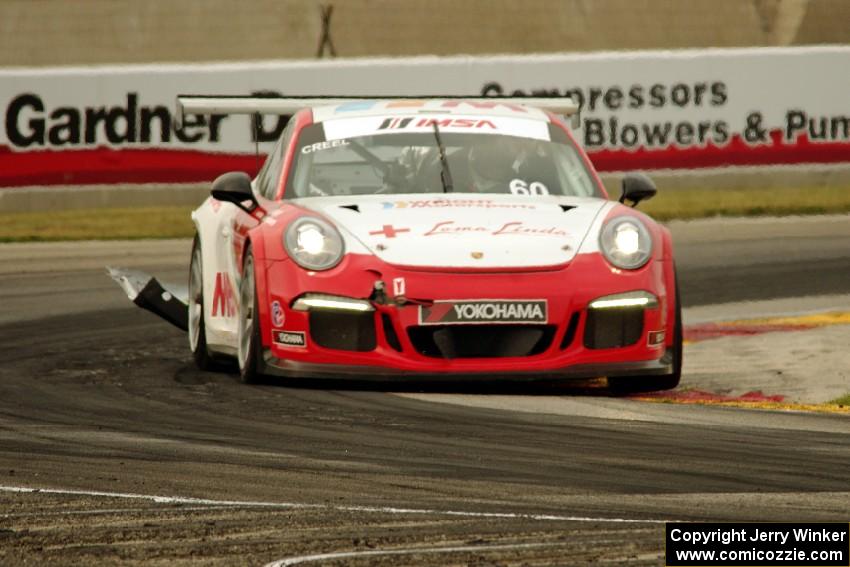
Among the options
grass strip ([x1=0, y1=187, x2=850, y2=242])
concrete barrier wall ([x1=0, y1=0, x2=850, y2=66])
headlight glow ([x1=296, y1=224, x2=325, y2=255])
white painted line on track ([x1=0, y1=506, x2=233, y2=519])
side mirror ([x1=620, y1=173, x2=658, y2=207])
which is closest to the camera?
white painted line on track ([x1=0, y1=506, x2=233, y2=519])

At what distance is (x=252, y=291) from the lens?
8.85m

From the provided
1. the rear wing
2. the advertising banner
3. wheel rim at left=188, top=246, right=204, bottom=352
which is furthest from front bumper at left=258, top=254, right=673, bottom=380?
the advertising banner

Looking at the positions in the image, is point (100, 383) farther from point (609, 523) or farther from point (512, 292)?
point (609, 523)

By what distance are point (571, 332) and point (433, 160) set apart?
147cm

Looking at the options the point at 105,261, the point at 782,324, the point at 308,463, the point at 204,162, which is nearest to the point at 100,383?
the point at 308,463

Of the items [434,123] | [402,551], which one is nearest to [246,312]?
[434,123]

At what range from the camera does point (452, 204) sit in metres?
9.09

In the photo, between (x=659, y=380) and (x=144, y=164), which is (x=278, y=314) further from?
(x=144, y=164)

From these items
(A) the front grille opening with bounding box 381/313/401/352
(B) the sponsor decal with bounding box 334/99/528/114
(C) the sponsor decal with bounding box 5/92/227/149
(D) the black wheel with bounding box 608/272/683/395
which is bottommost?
(D) the black wheel with bounding box 608/272/683/395

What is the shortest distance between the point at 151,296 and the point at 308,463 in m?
4.16

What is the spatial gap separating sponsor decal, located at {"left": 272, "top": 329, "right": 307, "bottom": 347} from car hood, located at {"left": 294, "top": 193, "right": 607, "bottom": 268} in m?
0.45

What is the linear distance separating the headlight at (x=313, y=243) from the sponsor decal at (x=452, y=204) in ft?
1.35

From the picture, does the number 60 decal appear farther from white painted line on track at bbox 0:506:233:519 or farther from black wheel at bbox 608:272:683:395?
white painted line on track at bbox 0:506:233:519

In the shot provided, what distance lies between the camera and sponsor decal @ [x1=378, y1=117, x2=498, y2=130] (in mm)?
9891
